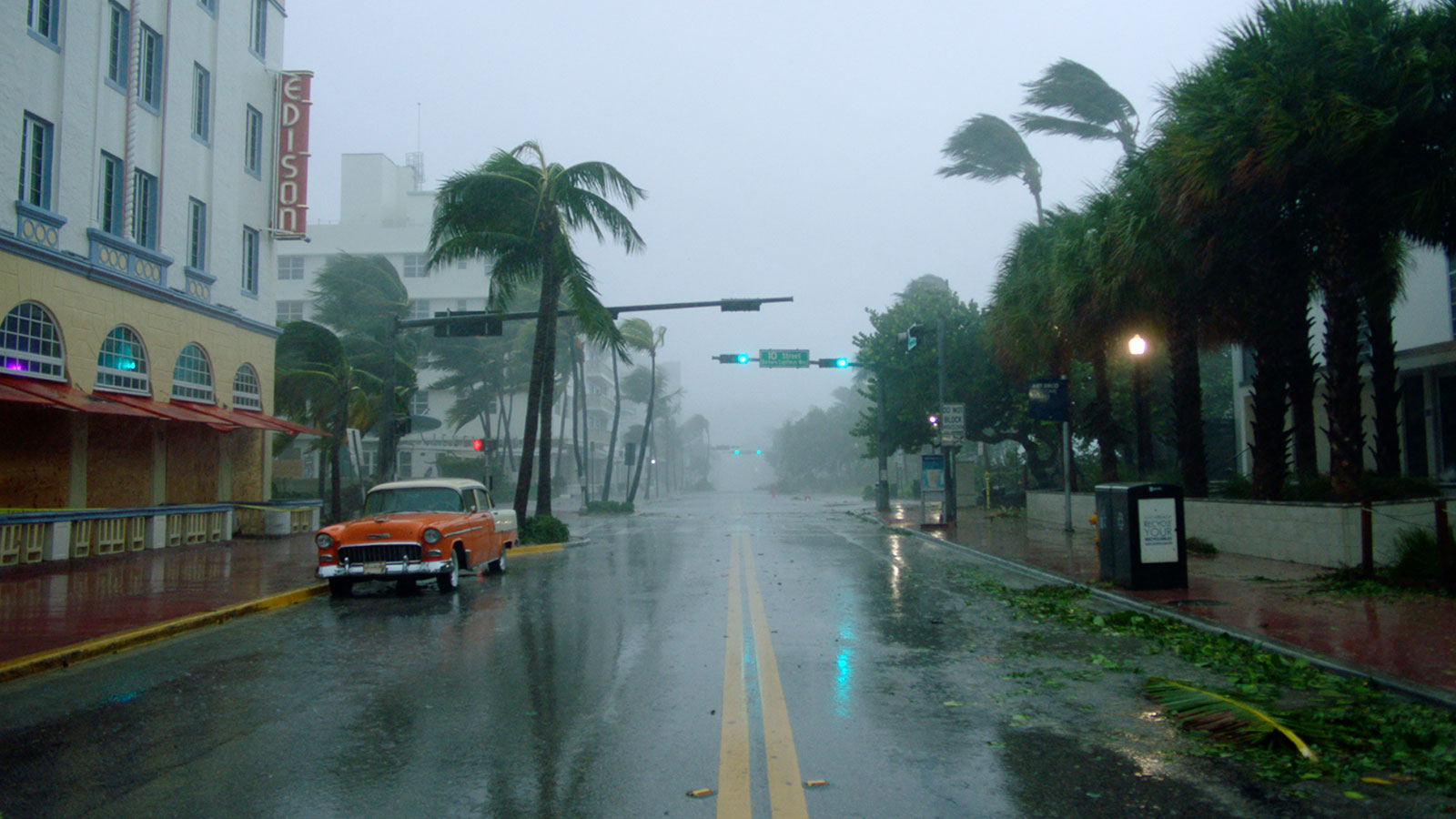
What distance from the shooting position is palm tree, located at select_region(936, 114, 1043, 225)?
39125 millimetres

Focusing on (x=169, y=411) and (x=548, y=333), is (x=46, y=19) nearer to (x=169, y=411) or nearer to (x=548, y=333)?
(x=169, y=411)

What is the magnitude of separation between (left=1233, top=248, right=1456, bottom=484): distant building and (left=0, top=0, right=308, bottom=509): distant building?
24.8 metres

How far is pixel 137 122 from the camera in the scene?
2208cm

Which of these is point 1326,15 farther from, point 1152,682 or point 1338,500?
point 1152,682

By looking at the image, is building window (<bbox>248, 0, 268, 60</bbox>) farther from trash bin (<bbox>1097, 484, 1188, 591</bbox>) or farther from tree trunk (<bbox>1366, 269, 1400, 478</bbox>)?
tree trunk (<bbox>1366, 269, 1400, 478</bbox>)

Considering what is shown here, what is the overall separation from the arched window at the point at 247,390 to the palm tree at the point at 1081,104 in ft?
89.6

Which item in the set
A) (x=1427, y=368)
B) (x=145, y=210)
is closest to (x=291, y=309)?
(x=145, y=210)

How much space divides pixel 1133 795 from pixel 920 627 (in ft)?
17.7

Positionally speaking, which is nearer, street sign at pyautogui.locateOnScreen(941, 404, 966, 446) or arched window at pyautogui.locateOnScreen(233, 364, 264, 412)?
arched window at pyautogui.locateOnScreen(233, 364, 264, 412)

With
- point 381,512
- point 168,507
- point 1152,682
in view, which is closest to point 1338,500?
point 1152,682

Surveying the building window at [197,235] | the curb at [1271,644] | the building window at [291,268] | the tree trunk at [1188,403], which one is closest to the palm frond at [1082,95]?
the tree trunk at [1188,403]

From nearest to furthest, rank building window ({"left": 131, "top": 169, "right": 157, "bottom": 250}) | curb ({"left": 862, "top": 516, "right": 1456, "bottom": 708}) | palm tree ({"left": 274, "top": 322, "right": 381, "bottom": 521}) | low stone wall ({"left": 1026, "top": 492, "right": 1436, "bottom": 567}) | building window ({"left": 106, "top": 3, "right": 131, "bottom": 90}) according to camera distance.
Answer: curb ({"left": 862, "top": 516, "right": 1456, "bottom": 708}) < low stone wall ({"left": 1026, "top": 492, "right": 1436, "bottom": 567}) < building window ({"left": 106, "top": 3, "right": 131, "bottom": 90}) < building window ({"left": 131, "top": 169, "right": 157, "bottom": 250}) < palm tree ({"left": 274, "top": 322, "right": 381, "bottom": 521})

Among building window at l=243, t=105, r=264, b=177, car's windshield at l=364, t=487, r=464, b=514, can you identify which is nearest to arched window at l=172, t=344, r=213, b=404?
building window at l=243, t=105, r=264, b=177

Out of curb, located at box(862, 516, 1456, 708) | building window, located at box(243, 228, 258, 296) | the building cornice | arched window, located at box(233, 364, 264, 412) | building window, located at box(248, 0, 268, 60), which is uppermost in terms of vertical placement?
building window, located at box(248, 0, 268, 60)
